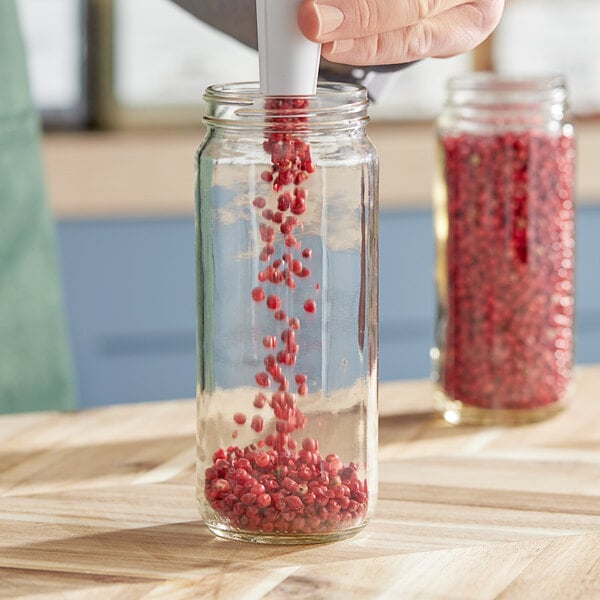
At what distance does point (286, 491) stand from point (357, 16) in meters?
0.26

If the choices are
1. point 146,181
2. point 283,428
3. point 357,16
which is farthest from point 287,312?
point 146,181

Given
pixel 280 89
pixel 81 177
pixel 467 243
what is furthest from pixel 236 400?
pixel 81 177

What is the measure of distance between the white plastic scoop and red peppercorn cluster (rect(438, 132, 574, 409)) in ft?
0.97

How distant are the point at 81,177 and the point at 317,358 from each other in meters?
1.24

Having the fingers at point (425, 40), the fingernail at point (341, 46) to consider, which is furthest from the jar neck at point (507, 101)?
the fingernail at point (341, 46)

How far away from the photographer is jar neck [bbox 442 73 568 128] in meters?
0.91

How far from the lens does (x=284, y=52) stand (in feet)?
2.01

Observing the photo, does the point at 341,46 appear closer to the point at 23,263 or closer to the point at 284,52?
the point at 284,52

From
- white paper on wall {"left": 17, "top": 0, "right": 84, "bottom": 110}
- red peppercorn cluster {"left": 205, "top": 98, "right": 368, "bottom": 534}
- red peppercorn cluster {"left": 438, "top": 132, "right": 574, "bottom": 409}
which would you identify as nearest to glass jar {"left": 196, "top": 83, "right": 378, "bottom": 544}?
red peppercorn cluster {"left": 205, "top": 98, "right": 368, "bottom": 534}

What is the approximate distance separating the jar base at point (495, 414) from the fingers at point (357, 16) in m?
0.33

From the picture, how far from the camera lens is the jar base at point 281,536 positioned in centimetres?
64

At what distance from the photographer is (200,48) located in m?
1.94

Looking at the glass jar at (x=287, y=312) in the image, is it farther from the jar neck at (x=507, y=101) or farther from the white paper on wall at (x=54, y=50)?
the white paper on wall at (x=54, y=50)

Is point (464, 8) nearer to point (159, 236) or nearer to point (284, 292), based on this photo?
point (284, 292)
